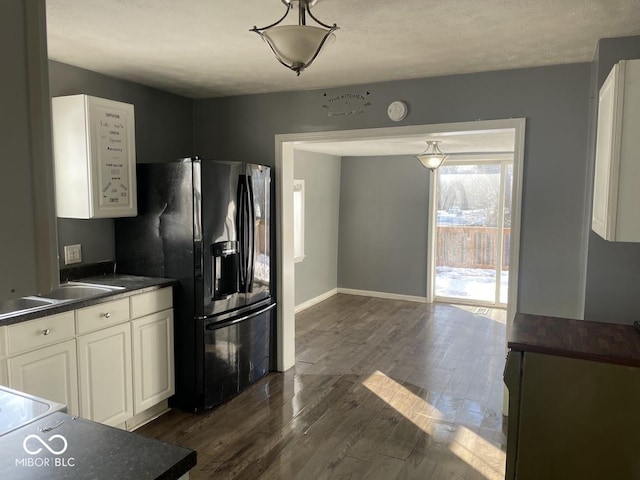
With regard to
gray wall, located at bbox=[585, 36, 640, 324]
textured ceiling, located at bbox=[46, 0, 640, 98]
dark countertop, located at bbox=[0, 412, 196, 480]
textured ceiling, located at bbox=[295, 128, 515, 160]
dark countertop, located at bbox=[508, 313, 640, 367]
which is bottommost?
dark countertop, located at bbox=[508, 313, 640, 367]

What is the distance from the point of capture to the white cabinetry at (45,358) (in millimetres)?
2396

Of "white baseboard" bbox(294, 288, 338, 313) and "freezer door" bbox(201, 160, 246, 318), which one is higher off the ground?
"freezer door" bbox(201, 160, 246, 318)

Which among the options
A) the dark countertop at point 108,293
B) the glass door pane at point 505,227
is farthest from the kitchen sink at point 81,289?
the glass door pane at point 505,227

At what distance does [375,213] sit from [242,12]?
535cm

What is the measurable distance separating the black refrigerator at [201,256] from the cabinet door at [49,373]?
84 cm

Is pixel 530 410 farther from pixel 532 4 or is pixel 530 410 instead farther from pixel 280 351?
pixel 280 351

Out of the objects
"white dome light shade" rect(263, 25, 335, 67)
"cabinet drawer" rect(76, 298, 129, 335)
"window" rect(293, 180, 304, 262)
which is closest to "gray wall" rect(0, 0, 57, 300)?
"white dome light shade" rect(263, 25, 335, 67)

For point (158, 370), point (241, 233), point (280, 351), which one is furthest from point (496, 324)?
point (158, 370)

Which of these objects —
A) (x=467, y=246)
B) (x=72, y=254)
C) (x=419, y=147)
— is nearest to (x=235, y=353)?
(x=72, y=254)

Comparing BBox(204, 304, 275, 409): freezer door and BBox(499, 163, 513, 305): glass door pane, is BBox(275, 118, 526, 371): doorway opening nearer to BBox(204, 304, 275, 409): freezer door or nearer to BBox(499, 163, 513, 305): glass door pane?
BBox(204, 304, 275, 409): freezer door

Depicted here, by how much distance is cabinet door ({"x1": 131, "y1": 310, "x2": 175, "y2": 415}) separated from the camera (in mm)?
3127

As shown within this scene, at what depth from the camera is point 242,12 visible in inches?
89.5

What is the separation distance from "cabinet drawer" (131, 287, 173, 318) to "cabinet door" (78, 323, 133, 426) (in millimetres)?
130

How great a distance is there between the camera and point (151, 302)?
322 centimetres
